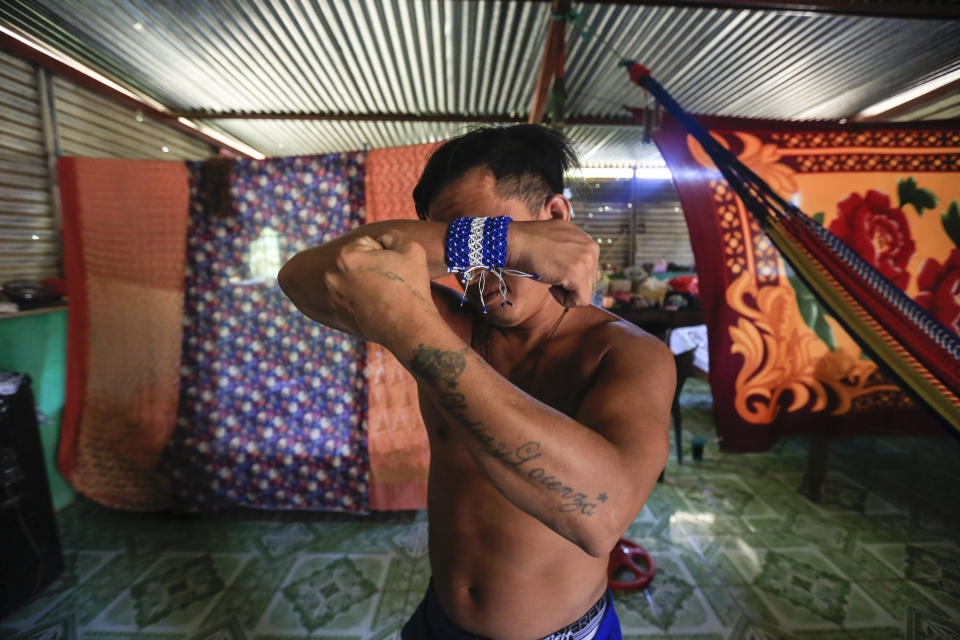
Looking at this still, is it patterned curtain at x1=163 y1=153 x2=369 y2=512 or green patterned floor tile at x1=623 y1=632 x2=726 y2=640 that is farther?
patterned curtain at x1=163 y1=153 x2=369 y2=512

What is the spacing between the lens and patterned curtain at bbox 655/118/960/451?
74.0 inches

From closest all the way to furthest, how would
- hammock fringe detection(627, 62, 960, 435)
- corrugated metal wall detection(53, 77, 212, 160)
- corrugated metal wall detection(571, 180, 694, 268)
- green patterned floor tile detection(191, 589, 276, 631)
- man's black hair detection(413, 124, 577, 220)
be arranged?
man's black hair detection(413, 124, 577, 220) < hammock fringe detection(627, 62, 960, 435) < green patterned floor tile detection(191, 589, 276, 631) < corrugated metal wall detection(53, 77, 212, 160) < corrugated metal wall detection(571, 180, 694, 268)

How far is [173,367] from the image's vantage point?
2.40m

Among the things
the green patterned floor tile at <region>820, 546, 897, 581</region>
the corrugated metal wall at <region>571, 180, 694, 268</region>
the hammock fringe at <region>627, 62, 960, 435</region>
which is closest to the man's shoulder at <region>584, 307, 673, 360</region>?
the hammock fringe at <region>627, 62, 960, 435</region>

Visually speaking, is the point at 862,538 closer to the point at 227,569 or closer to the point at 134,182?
the point at 227,569

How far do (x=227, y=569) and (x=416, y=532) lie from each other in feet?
3.24

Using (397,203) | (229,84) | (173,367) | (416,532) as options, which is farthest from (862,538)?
(229,84)

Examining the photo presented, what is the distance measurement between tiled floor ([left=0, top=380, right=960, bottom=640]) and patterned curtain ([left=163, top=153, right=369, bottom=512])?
0.93 ft

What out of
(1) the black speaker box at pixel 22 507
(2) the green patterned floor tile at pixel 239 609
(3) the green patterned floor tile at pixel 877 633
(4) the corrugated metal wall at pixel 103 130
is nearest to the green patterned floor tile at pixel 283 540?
(2) the green patterned floor tile at pixel 239 609

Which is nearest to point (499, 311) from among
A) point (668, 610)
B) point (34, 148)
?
point (668, 610)

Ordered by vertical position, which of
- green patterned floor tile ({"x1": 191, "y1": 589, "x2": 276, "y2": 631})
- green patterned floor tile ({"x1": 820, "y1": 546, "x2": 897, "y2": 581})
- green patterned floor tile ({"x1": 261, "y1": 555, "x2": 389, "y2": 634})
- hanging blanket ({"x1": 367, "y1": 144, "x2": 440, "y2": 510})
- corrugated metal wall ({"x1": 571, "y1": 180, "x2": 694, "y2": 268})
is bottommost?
green patterned floor tile ({"x1": 191, "y1": 589, "x2": 276, "y2": 631})

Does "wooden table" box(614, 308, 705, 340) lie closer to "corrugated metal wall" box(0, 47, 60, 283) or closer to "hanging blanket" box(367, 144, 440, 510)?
"hanging blanket" box(367, 144, 440, 510)

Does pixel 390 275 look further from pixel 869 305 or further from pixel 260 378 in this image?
pixel 260 378

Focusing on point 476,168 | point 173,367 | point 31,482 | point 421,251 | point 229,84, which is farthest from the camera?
point 229,84
